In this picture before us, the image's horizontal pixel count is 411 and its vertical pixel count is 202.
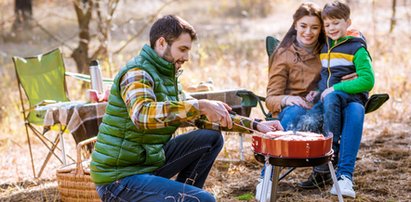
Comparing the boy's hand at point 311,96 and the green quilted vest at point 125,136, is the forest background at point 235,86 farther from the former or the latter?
the green quilted vest at point 125,136

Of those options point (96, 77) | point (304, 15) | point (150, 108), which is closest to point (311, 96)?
point (304, 15)

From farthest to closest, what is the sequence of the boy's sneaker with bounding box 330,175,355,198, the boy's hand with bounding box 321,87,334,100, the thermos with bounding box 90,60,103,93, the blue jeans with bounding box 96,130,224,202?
the thermos with bounding box 90,60,103,93
the boy's hand with bounding box 321,87,334,100
the boy's sneaker with bounding box 330,175,355,198
the blue jeans with bounding box 96,130,224,202

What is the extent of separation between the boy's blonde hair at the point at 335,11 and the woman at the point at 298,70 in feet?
0.43

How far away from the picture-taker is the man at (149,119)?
246cm

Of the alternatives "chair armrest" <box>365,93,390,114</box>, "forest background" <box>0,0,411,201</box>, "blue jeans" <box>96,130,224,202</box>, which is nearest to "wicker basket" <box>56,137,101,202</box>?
"forest background" <box>0,0,411,201</box>

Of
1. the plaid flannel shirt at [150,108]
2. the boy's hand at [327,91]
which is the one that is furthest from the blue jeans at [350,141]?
the plaid flannel shirt at [150,108]

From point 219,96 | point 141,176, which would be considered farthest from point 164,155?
point 219,96

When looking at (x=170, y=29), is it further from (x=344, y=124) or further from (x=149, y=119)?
(x=344, y=124)

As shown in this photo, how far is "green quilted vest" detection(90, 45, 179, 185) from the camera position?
2.63m

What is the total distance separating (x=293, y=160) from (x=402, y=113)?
10.1 ft

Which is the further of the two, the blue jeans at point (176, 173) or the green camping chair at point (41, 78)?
the green camping chair at point (41, 78)

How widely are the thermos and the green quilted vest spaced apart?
160 centimetres

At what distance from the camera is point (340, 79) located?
3.75 meters

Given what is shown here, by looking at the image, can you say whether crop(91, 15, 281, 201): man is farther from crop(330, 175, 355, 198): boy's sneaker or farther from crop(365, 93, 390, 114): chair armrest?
crop(365, 93, 390, 114): chair armrest
